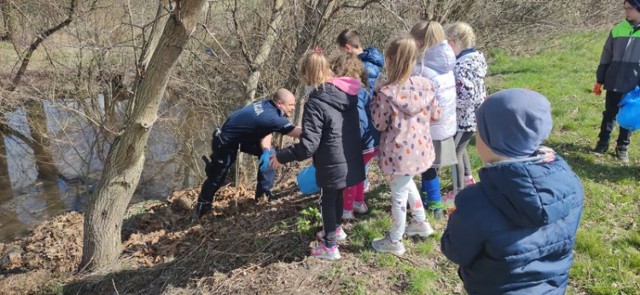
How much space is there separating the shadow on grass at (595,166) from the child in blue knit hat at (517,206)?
345 centimetres

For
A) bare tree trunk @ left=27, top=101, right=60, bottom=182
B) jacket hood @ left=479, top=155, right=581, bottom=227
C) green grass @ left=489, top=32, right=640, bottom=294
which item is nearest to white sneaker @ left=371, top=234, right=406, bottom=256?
green grass @ left=489, top=32, right=640, bottom=294

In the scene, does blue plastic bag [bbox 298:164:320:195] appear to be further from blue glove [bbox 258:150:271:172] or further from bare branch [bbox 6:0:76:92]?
Answer: bare branch [bbox 6:0:76:92]

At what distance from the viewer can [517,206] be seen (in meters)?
1.92

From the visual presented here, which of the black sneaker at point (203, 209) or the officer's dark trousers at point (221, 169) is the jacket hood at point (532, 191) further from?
the black sneaker at point (203, 209)

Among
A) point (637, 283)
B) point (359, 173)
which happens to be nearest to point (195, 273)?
point (359, 173)

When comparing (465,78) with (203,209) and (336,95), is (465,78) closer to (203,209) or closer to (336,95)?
(336,95)

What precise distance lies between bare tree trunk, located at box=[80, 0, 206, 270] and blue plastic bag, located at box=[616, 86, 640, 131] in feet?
14.3

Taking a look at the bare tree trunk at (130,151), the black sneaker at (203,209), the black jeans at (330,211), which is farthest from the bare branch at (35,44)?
the black jeans at (330,211)

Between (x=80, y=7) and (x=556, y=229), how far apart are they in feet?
27.3

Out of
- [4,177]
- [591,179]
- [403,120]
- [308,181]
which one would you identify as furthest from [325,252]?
[4,177]

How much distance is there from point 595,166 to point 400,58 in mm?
3338

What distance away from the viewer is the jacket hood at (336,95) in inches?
131

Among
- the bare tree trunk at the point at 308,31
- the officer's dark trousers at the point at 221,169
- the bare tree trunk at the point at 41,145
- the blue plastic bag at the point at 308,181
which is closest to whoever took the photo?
the blue plastic bag at the point at 308,181

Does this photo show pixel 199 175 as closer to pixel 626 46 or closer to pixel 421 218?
pixel 421 218
